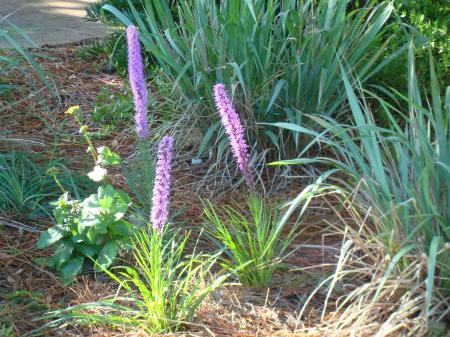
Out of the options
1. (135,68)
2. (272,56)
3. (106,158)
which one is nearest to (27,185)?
(106,158)

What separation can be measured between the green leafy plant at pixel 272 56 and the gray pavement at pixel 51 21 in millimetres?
2129

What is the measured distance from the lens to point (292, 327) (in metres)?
2.95

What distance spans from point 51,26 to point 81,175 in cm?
307

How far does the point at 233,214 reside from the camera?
3.80 m

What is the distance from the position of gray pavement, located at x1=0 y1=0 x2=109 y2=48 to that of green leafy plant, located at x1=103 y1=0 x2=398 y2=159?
213 centimetres

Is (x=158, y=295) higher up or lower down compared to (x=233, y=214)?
higher up

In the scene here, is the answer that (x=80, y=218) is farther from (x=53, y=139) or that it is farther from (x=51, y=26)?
(x=51, y=26)

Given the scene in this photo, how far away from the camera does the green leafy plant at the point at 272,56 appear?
13.4 ft

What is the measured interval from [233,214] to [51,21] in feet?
12.7

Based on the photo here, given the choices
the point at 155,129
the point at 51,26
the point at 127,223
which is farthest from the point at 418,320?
the point at 51,26

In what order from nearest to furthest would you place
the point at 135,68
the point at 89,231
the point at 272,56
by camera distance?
the point at 135,68 < the point at 89,231 < the point at 272,56

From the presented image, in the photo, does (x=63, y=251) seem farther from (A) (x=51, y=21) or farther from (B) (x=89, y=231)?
(A) (x=51, y=21)

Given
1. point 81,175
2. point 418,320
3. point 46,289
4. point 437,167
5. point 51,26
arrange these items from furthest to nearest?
point 51,26
point 81,175
point 46,289
point 437,167
point 418,320

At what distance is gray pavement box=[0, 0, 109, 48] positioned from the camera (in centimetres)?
638
